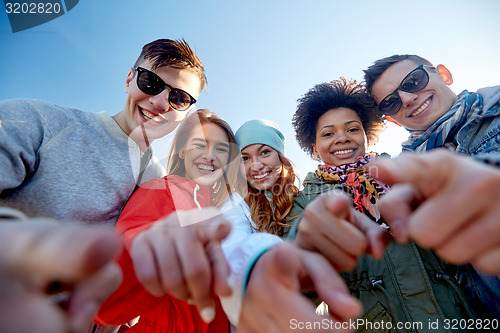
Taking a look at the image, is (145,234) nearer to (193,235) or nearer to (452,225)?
(193,235)

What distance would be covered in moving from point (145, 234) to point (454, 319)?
67.5 inches

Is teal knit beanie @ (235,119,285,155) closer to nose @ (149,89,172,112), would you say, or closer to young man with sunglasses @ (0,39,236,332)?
young man with sunglasses @ (0,39,236,332)

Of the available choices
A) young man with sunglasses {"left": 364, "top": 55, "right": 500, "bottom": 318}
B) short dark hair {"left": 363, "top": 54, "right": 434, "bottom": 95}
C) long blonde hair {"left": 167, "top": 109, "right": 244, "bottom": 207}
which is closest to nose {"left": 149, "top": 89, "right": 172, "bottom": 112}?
long blonde hair {"left": 167, "top": 109, "right": 244, "bottom": 207}

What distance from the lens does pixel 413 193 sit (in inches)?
18.0

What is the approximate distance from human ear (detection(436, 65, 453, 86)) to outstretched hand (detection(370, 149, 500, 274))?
2.49 m

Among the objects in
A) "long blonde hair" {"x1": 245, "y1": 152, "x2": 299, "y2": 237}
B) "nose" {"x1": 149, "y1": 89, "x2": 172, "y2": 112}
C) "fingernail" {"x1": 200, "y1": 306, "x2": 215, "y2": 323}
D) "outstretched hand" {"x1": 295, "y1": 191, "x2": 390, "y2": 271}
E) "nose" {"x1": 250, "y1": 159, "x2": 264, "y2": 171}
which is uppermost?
"nose" {"x1": 149, "y1": 89, "x2": 172, "y2": 112}

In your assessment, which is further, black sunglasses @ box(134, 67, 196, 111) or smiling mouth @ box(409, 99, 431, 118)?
smiling mouth @ box(409, 99, 431, 118)

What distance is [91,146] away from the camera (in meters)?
1.43

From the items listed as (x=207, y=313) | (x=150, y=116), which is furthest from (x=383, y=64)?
(x=207, y=313)

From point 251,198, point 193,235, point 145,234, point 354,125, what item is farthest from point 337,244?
point 354,125

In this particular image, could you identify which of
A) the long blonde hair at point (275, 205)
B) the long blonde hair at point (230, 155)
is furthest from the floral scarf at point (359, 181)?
the long blonde hair at point (230, 155)

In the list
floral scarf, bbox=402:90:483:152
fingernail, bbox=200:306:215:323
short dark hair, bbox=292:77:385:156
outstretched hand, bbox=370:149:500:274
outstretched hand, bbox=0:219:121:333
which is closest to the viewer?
outstretched hand, bbox=0:219:121:333

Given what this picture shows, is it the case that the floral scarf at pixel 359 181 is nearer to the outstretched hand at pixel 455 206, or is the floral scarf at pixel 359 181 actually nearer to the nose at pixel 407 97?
the nose at pixel 407 97

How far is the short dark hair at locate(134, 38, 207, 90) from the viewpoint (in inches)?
75.2
